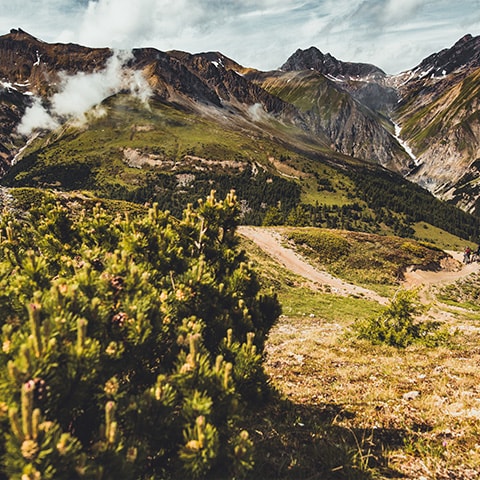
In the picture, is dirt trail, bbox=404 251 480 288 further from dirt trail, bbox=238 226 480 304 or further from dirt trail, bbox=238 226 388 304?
dirt trail, bbox=238 226 388 304

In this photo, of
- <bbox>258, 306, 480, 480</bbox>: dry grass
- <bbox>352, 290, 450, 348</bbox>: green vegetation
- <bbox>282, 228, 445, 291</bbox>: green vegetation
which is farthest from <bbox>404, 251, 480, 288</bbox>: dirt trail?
<bbox>258, 306, 480, 480</bbox>: dry grass

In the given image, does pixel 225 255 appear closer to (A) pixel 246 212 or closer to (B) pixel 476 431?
(B) pixel 476 431

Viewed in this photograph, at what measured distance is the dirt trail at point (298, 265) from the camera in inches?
1542

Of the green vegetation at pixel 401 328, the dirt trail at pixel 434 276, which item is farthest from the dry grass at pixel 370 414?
the dirt trail at pixel 434 276

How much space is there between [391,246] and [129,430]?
59944mm

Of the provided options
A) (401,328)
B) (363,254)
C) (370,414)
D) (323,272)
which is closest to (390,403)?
(370,414)

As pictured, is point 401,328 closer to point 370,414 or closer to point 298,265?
point 370,414

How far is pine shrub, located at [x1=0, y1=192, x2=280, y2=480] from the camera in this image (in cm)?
268

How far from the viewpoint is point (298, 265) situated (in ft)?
158

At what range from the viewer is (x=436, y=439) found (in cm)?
642

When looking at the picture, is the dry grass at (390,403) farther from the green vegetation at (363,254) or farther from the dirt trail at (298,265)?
the green vegetation at (363,254)

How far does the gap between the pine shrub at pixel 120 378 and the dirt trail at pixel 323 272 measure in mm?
35010

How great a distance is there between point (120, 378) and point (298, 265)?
149ft

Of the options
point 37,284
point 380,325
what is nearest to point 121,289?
point 37,284
